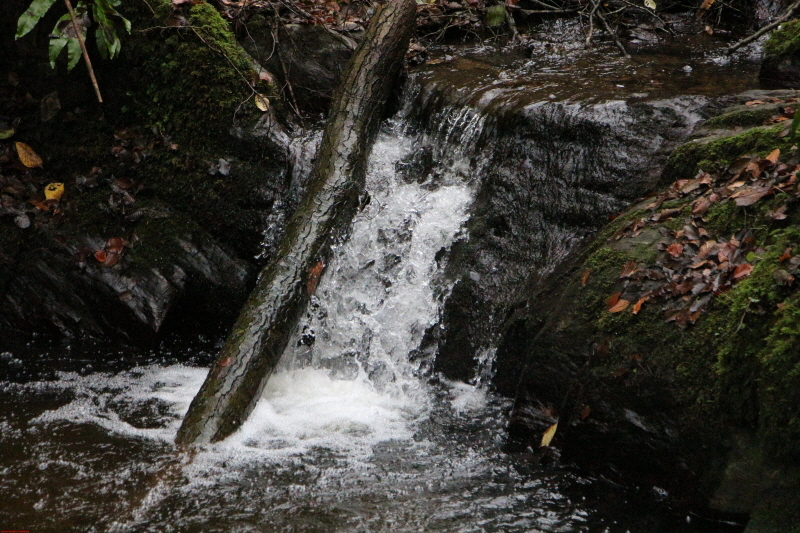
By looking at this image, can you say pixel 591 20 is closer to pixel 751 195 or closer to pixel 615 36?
pixel 615 36

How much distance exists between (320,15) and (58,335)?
4.44 m

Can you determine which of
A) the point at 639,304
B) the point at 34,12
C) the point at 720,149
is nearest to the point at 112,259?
the point at 34,12

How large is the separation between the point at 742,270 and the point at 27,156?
6.00 metres

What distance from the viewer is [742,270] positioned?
3.59 meters

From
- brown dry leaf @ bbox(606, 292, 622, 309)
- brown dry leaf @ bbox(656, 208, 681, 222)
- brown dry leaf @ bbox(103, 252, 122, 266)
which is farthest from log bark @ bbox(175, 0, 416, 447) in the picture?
brown dry leaf @ bbox(656, 208, 681, 222)

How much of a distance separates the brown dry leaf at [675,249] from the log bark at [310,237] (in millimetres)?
2502

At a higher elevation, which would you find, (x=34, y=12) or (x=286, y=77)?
(x=286, y=77)

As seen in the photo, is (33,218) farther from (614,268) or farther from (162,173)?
(614,268)

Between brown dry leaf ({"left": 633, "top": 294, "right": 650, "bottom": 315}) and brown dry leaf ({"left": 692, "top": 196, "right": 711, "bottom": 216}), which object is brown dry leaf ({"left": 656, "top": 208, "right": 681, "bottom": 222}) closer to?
brown dry leaf ({"left": 692, "top": 196, "right": 711, "bottom": 216})

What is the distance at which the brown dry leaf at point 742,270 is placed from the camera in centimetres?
355

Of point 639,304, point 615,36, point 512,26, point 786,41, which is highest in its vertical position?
point 512,26

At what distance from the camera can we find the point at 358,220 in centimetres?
581

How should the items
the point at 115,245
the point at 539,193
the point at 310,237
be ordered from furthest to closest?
the point at 115,245 → the point at 539,193 → the point at 310,237

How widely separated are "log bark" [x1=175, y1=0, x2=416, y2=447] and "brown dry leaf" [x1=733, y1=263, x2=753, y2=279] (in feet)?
9.29
